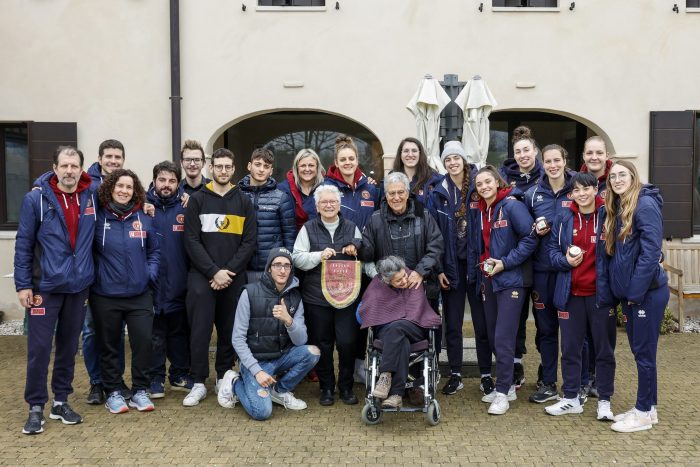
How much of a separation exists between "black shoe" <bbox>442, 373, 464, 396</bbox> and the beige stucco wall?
13.9ft

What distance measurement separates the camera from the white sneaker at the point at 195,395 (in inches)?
206

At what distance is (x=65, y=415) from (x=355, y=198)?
2872mm

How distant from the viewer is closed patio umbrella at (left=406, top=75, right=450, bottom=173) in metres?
6.31

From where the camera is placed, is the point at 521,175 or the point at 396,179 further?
the point at 521,175

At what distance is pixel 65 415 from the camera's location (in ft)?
15.8

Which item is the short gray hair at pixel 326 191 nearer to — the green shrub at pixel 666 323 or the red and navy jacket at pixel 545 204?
the red and navy jacket at pixel 545 204

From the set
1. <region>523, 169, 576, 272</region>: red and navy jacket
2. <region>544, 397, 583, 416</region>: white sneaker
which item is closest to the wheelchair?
<region>544, 397, 583, 416</region>: white sneaker

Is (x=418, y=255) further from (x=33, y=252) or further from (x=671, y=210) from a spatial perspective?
(x=671, y=210)

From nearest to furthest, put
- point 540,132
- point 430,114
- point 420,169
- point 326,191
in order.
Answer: point 326,191 → point 420,169 → point 430,114 → point 540,132

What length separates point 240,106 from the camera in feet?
29.2

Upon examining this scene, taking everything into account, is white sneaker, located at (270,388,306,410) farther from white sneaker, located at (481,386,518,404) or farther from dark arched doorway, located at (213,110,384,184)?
dark arched doorway, located at (213,110,384,184)

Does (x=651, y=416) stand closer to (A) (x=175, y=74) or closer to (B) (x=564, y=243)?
(B) (x=564, y=243)

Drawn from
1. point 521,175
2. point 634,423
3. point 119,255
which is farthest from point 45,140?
point 634,423

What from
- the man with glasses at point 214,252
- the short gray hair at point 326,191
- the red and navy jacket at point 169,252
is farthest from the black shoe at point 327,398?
the short gray hair at point 326,191
